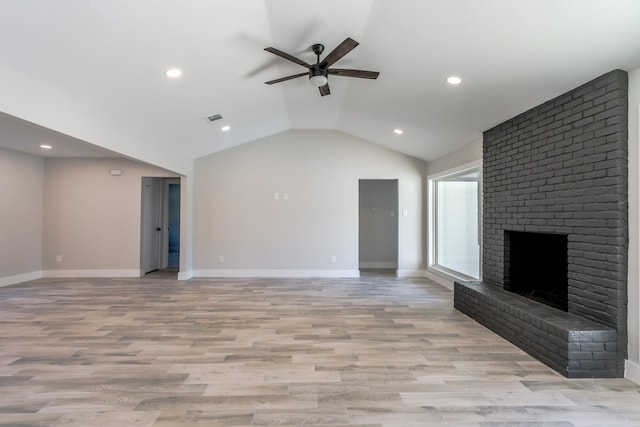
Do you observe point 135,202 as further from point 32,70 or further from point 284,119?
point 32,70

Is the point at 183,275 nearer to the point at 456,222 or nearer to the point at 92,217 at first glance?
the point at 92,217

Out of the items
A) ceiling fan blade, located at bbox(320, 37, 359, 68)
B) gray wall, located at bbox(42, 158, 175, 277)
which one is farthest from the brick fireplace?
gray wall, located at bbox(42, 158, 175, 277)

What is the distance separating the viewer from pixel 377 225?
7.90 meters

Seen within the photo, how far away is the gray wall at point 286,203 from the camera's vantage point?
21.4ft

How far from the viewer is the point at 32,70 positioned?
260cm

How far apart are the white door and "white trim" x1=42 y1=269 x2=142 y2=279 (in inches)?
9.4

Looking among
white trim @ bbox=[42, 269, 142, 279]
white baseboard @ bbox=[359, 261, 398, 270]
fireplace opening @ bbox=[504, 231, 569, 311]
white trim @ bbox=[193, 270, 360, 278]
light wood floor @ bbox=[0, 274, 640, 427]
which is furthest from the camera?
white baseboard @ bbox=[359, 261, 398, 270]

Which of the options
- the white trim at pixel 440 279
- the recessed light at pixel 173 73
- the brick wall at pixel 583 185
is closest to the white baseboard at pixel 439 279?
the white trim at pixel 440 279

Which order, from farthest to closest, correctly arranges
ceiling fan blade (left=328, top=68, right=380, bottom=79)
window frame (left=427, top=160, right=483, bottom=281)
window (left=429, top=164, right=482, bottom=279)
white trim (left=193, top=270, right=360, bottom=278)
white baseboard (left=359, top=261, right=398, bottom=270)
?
1. white baseboard (left=359, top=261, right=398, bottom=270)
2. white trim (left=193, top=270, right=360, bottom=278)
3. window frame (left=427, top=160, right=483, bottom=281)
4. window (left=429, top=164, right=482, bottom=279)
5. ceiling fan blade (left=328, top=68, right=380, bottom=79)

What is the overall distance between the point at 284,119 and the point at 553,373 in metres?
5.07

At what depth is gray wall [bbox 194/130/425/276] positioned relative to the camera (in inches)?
257

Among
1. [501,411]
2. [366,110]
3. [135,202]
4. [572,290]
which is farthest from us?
[135,202]

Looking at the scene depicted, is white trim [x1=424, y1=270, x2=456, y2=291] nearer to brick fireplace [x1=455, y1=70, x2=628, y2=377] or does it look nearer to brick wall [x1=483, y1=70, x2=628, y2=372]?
brick fireplace [x1=455, y1=70, x2=628, y2=377]

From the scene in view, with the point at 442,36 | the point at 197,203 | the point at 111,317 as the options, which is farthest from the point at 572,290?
the point at 197,203
